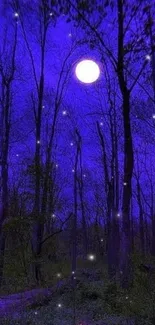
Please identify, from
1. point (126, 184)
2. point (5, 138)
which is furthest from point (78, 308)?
point (5, 138)

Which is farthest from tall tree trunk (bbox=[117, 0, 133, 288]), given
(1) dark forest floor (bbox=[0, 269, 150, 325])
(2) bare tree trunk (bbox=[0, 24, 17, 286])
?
(2) bare tree trunk (bbox=[0, 24, 17, 286])

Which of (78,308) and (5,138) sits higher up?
(5,138)

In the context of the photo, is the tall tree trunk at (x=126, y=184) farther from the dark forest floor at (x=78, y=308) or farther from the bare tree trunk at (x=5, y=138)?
the bare tree trunk at (x=5, y=138)

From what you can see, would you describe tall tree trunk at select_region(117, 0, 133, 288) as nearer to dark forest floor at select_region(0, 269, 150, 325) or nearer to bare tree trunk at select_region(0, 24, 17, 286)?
dark forest floor at select_region(0, 269, 150, 325)

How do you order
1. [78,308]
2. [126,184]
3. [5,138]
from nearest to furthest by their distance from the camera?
1. [78,308]
2. [126,184]
3. [5,138]

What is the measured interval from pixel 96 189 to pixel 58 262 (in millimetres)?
16441

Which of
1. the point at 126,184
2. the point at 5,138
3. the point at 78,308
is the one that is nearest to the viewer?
the point at 78,308

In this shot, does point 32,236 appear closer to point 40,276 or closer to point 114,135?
point 40,276

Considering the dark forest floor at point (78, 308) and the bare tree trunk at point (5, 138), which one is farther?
the bare tree trunk at point (5, 138)

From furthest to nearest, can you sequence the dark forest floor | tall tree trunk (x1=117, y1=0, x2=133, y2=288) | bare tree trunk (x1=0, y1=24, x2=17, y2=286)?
1. bare tree trunk (x1=0, y1=24, x2=17, y2=286)
2. tall tree trunk (x1=117, y1=0, x2=133, y2=288)
3. the dark forest floor

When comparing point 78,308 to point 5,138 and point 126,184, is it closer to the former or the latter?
point 126,184

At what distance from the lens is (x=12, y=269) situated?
16000 mm

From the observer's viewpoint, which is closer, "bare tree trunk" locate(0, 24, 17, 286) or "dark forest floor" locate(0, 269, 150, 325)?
"dark forest floor" locate(0, 269, 150, 325)

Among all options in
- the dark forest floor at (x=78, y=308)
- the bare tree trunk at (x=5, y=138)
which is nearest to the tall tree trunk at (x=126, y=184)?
the dark forest floor at (x=78, y=308)
